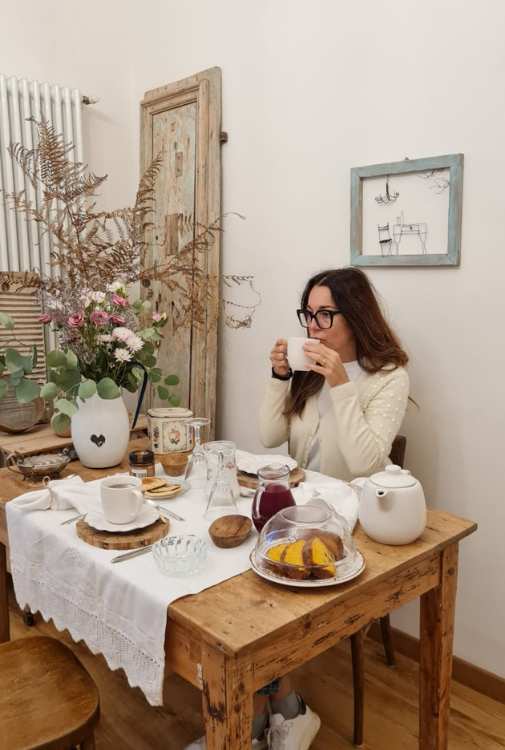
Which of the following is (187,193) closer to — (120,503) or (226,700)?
(120,503)

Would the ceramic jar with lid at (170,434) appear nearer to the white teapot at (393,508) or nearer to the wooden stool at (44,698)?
the wooden stool at (44,698)

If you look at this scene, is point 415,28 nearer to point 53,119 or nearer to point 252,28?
point 252,28

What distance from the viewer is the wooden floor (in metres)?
1.87

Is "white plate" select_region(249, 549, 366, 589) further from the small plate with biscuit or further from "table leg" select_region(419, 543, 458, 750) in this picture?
the small plate with biscuit

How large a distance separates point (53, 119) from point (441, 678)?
8.32 feet

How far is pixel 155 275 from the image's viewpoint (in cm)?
250

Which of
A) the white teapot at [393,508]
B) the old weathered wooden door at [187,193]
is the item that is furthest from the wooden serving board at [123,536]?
the old weathered wooden door at [187,193]

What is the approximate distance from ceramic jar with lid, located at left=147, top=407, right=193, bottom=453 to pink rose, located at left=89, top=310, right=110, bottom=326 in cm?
38

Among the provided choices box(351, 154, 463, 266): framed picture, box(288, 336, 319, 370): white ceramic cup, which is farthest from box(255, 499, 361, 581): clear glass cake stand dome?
box(351, 154, 463, 266): framed picture

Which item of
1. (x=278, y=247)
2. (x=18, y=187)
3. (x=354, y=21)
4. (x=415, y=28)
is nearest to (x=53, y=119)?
(x=18, y=187)

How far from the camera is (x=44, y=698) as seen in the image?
52.4 inches

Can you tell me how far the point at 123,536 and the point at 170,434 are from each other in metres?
0.69

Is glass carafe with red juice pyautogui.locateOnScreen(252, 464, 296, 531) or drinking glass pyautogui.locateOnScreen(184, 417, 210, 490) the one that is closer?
glass carafe with red juice pyautogui.locateOnScreen(252, 464, 296, 531)

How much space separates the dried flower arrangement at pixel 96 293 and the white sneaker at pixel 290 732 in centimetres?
99
